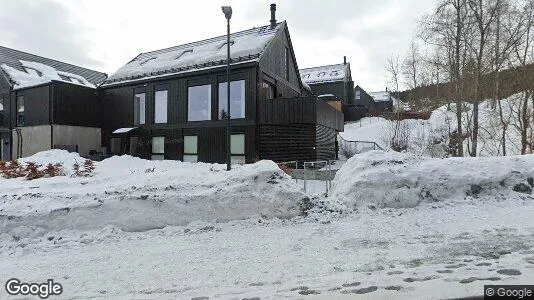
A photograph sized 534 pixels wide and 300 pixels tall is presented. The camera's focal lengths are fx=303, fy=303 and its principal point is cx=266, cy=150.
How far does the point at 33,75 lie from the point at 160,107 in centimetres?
1762

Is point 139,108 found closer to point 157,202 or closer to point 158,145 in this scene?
point 158,145

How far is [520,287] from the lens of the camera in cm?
352

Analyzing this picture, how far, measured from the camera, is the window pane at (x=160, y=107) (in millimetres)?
20484

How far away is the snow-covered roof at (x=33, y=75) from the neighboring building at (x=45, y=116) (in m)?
0.07

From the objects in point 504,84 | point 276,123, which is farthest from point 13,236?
point 504,84

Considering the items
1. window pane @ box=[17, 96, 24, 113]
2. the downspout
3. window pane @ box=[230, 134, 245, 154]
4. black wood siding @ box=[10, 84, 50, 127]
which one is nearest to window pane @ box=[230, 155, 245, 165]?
window pane @ box=[230, 134, 245, 154]

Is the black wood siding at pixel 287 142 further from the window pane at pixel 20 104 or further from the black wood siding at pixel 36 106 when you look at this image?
the window pane at pixel 20 104

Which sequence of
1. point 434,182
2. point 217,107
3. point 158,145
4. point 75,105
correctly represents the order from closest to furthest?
point 434,182
point 217,107
point 158,145
point 75,105

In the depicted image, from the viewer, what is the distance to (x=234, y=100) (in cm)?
1825

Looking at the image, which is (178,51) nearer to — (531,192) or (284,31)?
(284,31)

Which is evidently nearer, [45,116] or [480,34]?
[480,34]

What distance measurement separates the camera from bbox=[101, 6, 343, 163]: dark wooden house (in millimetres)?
17516

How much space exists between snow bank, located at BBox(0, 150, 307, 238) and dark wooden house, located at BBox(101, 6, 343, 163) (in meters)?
9.83

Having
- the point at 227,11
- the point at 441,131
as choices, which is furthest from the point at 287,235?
the point at 441,131
